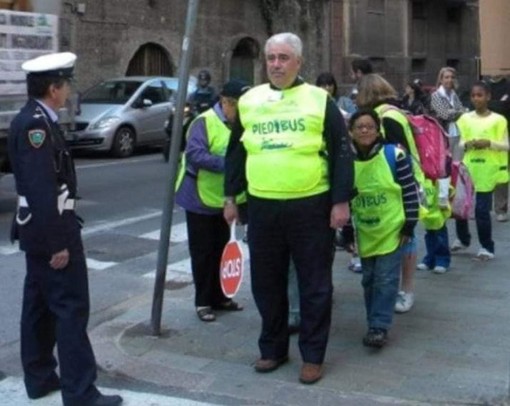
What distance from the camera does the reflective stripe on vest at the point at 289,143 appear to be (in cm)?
587

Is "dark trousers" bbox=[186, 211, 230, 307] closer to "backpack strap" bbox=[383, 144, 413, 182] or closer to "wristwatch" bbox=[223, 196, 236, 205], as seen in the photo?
"wristwatch" bbox=[223, 196, 236, 205]

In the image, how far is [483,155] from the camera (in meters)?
9.79

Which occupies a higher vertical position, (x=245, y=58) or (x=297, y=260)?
(x=245, y=58)

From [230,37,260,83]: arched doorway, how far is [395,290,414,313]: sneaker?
25.2 meters

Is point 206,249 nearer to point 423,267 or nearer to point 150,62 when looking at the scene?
point 423,267

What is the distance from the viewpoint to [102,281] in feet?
30.2

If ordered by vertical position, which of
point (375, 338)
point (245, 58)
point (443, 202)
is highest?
point (245, 58)

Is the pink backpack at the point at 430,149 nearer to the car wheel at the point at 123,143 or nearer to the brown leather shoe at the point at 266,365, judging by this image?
the brown leather shoe at the point at 266,365

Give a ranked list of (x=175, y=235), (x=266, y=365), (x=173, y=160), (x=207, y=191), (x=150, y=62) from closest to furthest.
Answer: (x=266, y=365) < (x=173, y=160) < (x=207, y=191) < (x=175, y=235) < (x=150, y=62)

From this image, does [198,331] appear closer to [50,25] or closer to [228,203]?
[228,203]

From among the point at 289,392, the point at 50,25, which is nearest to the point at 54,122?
the point at 289,392

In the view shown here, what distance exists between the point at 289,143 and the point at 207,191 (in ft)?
4.97

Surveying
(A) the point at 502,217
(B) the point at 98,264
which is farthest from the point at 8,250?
(A) the point at 502,217

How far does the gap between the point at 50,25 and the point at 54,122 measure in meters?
7.52
